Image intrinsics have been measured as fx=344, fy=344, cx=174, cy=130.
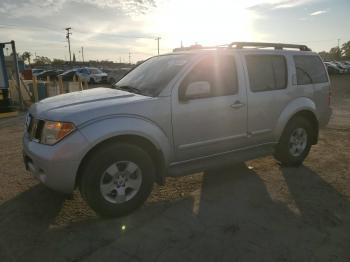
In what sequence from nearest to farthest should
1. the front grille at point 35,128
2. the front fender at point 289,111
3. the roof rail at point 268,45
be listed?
the front grille at point 35,128 < the roof rail at point 268,45 < the front fender at point 289,111

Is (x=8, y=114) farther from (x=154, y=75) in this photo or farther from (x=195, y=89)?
(x=195, y=89)

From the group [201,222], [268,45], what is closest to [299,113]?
[268,45]

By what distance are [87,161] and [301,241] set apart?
2.28 meters

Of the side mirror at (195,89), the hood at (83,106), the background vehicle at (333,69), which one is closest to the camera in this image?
the hood at (83,106)

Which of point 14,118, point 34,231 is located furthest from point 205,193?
point 14,118

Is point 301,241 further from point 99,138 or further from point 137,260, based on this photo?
point 99,138

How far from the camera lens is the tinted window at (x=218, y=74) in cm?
428

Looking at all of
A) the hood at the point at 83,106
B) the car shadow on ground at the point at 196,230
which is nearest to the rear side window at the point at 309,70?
the car shadow on ground at the point at 196,230

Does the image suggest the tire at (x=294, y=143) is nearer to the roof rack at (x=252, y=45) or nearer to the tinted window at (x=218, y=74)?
the roof rack at (x=252, y=45)

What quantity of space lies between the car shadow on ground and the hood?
3.79 feet

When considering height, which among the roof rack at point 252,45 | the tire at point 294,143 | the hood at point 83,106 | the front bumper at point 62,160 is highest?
the roof rack at point 252,45

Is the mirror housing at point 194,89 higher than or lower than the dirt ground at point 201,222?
higher

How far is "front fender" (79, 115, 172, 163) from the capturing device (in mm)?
3479

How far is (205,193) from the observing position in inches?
180
